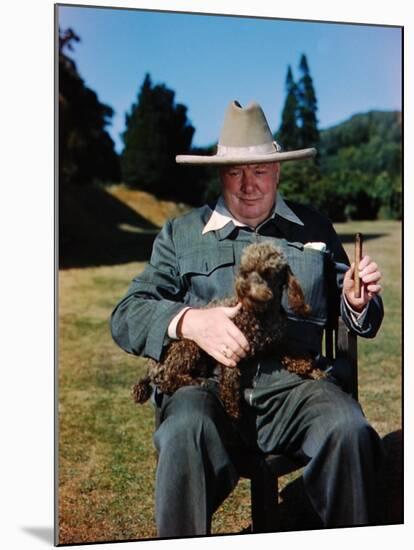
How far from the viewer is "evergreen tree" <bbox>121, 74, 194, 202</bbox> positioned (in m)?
4.51

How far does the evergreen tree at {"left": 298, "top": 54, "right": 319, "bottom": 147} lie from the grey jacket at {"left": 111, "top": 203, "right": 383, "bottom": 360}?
0.40 metres

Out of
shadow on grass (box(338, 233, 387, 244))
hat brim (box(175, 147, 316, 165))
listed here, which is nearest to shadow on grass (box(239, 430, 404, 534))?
shadow on grass (box(338, 233, 387, 244))

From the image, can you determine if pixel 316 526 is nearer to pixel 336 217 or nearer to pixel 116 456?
pixel 116 456

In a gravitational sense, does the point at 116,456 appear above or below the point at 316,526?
above

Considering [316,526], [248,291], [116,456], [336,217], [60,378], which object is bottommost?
[316,526]

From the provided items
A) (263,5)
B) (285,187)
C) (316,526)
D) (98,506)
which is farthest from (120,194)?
(316,526)

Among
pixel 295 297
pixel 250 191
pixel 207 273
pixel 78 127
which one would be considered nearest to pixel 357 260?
pixel 295 297

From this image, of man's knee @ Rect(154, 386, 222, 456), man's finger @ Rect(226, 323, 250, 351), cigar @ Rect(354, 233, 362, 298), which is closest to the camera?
man's knee @ Rect(154, 386, 222, 456)

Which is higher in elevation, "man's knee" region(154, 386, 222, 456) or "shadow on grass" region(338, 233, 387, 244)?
"shadow on grass" region(338, 233, 387, 244)

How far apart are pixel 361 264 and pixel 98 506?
62.4 inches

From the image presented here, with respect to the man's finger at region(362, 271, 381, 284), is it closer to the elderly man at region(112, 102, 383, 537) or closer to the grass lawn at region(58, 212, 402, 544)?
the elderly man at region(112, 102, 383, 537)

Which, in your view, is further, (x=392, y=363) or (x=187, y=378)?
(x=392, y=363)

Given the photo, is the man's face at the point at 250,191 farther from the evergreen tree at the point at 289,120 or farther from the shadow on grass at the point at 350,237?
the shadow on grass at the point at 350,237

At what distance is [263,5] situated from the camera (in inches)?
182
